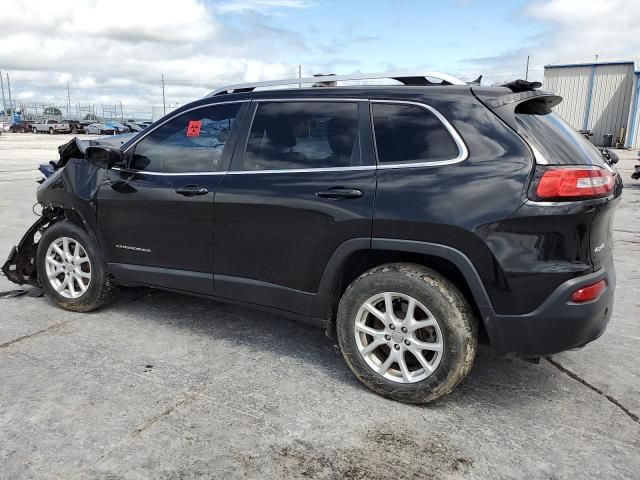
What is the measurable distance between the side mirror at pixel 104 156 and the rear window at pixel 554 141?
2.85 m

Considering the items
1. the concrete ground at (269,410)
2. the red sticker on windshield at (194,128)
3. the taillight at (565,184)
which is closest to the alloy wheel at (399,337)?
the concrete ground at (269,410)

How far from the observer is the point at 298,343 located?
12.8 feet

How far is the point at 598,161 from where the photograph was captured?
10.0 ft

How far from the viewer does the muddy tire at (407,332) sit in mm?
2854

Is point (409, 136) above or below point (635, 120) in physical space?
below

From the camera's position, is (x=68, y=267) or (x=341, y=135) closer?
(x=341, y=135)

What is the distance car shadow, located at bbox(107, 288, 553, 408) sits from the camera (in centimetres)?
321

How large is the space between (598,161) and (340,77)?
5.33 feet

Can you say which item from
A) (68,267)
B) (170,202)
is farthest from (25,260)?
(170,202)

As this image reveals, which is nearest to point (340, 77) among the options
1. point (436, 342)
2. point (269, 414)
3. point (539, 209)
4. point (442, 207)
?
point (442, 207)

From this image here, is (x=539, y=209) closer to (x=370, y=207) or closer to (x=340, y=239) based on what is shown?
(x=370, y=207)

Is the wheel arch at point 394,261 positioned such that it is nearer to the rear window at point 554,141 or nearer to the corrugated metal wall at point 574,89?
the rear window at point 554,141

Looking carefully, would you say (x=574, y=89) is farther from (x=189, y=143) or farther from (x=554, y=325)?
(x=554, y=325)

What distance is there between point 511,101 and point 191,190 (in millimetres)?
2137
